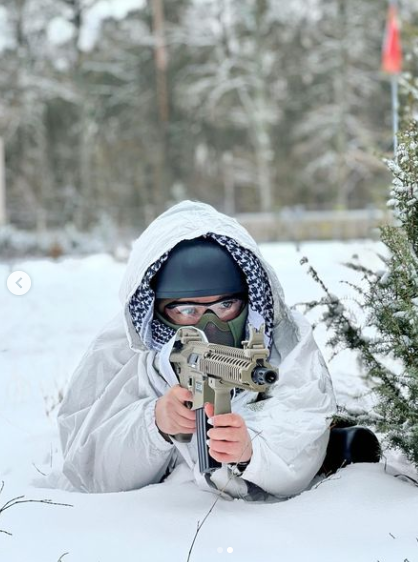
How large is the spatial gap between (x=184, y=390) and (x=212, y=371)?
0.24m

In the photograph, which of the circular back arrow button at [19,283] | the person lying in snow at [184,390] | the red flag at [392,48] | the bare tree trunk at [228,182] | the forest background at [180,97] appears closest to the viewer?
the person lying in snow at [184,390]

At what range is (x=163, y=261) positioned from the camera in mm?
2697

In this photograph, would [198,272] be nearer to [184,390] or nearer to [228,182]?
[184,390]

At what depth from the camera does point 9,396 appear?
4.00m

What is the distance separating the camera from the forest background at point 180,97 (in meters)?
20.8

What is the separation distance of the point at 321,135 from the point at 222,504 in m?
22.6

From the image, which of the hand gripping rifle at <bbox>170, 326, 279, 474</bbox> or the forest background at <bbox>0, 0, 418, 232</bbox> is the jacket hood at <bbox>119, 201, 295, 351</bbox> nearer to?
the hand gripping rifle at <bbox>170, 326, 279, 474</bbox>

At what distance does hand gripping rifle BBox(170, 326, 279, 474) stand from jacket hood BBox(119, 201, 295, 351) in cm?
25

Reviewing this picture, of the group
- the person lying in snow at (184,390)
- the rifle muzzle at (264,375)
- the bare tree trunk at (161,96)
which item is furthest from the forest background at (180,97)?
the rifle muzzle at (264,375)

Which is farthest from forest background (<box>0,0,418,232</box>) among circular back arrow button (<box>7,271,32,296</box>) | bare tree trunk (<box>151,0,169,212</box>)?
circular back arrow button (<box>7,271,32,296</box>)

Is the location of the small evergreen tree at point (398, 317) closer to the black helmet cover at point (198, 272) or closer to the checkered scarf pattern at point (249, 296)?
the checkered scarf pattern at point (249, 296)

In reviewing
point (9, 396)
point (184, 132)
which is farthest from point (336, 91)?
point (9, 396)

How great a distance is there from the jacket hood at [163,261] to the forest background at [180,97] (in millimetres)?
17102

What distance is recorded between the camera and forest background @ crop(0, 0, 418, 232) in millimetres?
20781
